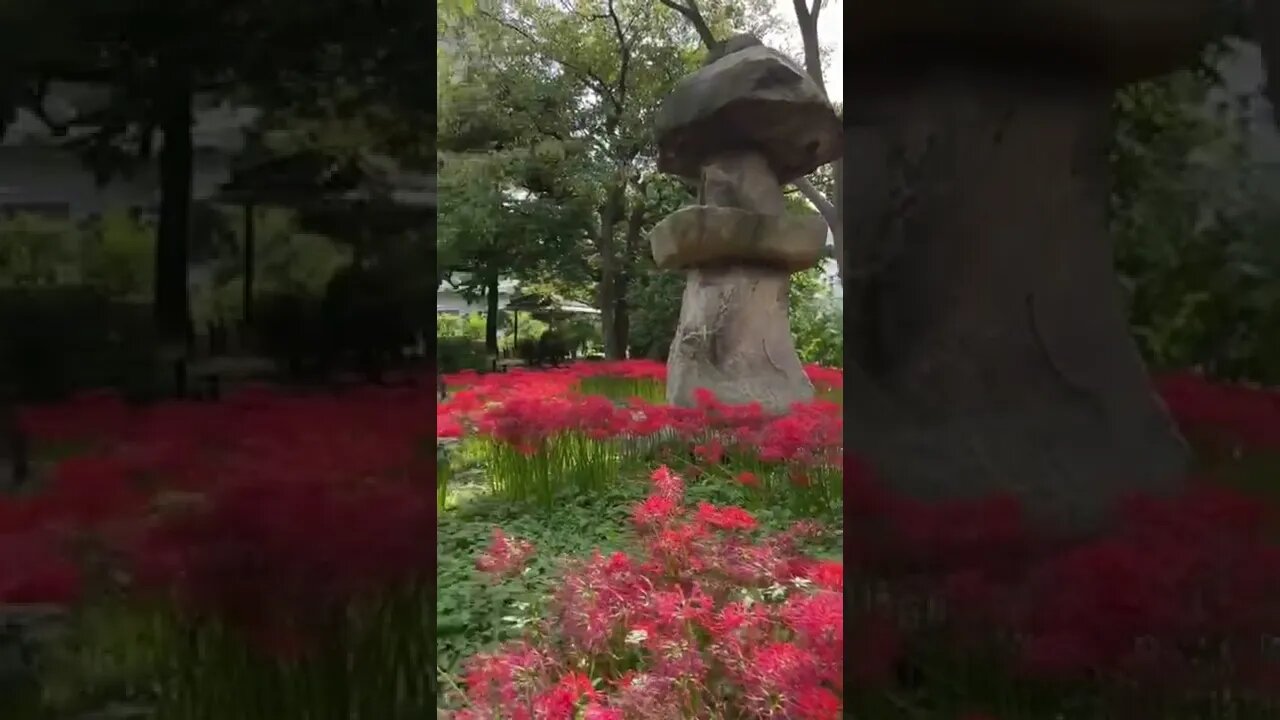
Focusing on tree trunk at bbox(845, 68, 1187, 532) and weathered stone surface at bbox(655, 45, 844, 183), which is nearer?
tree trunk at bbox(845, 68, 1187, 532)

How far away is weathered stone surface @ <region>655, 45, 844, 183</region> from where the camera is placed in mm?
2838

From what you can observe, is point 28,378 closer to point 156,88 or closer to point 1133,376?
point 156,88

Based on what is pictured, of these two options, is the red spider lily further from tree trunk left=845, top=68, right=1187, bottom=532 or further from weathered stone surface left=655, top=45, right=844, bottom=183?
weathered stone surface left=655, top=45, right=844, bottom=183

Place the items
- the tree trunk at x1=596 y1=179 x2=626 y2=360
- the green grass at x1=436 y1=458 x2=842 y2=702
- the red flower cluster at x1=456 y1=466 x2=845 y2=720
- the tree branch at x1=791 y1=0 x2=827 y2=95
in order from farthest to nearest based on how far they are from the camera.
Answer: the tree trunk at x1=596 y1=179 x2=626 y2=360 → the tree branch at x1=791 y1=0 x2=827 y2=95 → the green grass at x1=436 y1=458 x2=842 y2=702 → the red flower cluster at x1=456 y1=466 x2=845 y2=720

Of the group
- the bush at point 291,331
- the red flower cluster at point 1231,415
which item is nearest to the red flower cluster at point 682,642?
the red flower cluster at point 1231,415

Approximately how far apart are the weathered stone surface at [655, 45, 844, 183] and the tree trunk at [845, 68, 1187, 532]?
1896mm

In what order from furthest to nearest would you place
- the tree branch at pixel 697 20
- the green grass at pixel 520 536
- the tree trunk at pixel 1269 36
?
the tree branch at pixel 697 20 → the green grass at pixel 520 536 → the tree trunk at pixel 1269 36

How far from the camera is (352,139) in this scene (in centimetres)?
105

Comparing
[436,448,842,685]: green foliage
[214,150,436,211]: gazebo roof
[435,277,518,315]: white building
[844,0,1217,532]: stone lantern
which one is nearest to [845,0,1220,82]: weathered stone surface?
[844,0,1217,532]: stone lantern

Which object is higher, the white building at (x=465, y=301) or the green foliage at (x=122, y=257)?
the white building at (x=465, y=301)

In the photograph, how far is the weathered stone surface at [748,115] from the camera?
284cm

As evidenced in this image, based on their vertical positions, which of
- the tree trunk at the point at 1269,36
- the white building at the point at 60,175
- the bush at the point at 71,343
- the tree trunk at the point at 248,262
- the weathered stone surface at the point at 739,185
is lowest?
the bush at the point at 71,343

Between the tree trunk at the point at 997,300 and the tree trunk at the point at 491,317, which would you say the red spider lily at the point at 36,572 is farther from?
the tree trunk at the point at 491,317

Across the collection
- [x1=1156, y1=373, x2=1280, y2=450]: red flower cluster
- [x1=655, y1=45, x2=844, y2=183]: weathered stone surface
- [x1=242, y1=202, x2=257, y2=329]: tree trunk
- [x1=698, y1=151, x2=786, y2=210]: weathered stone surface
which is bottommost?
[x1=1156, y1=373, x2=1280, y2=450]: red flower cluster
